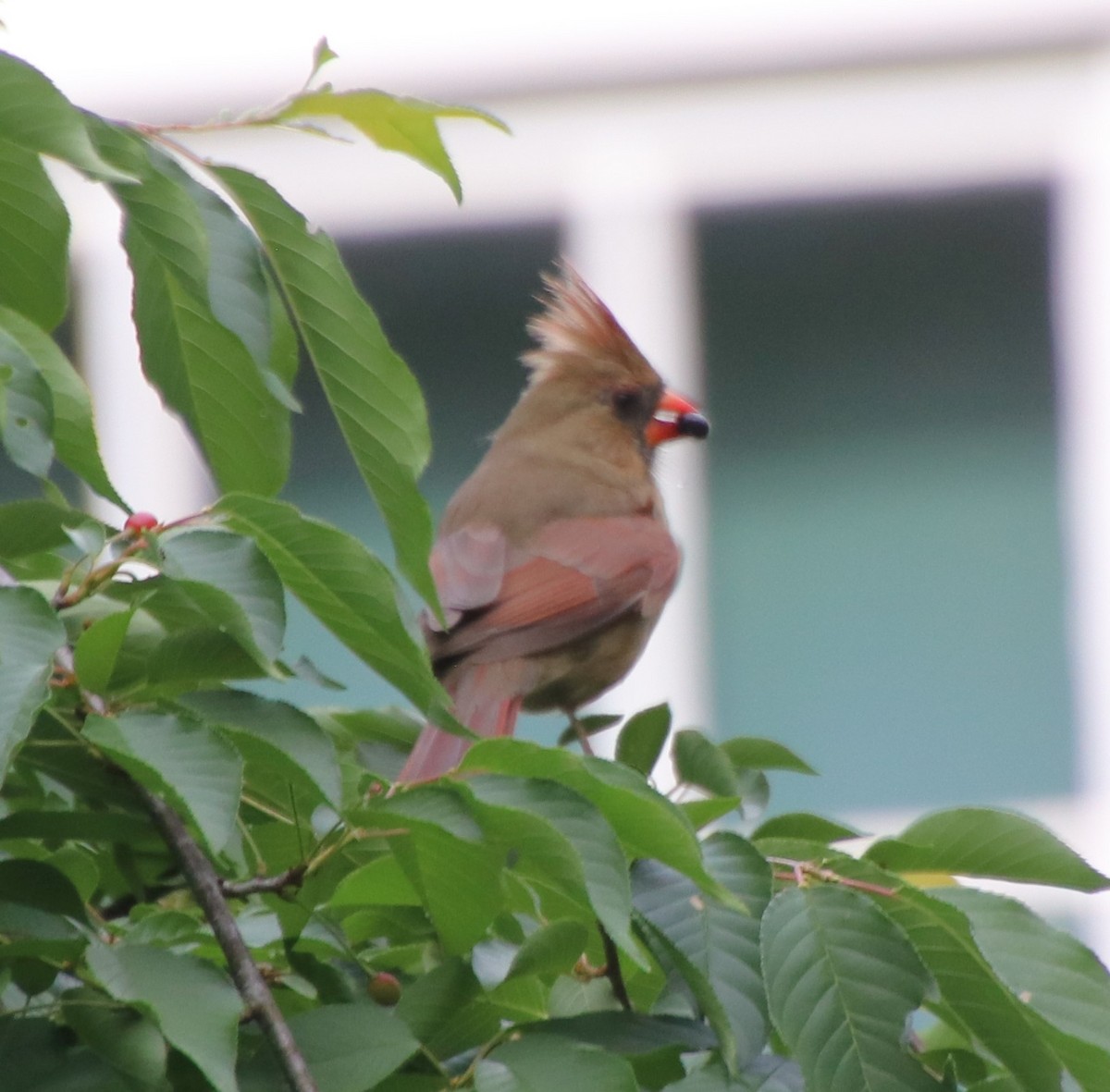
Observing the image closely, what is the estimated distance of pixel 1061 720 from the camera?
7.07 meters

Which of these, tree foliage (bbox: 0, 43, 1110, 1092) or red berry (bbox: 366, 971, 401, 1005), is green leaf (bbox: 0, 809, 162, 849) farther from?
red berry (bbox: 366, 971, 401, 1005)

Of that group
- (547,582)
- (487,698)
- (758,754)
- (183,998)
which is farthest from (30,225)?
(547,582)

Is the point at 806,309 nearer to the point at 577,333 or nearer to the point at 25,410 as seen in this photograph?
the point at 577,333

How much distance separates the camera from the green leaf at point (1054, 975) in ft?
4.75

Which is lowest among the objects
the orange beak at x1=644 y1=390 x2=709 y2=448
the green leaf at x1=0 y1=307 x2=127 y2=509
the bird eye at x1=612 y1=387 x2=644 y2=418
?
the orange beak at x1=644 y1=390 x2=709 y2=448

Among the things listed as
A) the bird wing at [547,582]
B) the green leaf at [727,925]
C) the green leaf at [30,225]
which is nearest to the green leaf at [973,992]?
the green leaf at [727,925]

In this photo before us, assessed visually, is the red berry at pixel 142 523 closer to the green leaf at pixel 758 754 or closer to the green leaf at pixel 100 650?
the green leaf at pixel 100 650

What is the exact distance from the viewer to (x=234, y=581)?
1.40 metres

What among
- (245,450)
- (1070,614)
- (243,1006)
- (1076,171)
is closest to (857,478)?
(1070,614)

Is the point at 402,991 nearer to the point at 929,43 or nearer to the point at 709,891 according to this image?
the point at 709,891

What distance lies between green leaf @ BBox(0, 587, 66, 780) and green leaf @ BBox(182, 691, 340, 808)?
15cm

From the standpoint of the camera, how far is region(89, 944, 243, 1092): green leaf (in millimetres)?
1233

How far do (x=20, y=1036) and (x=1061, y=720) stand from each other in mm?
6099

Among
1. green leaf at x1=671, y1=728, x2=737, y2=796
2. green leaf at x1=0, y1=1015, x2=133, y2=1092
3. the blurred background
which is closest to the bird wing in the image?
green leaf at x1=671, y1=728, x2=737, y2=796
